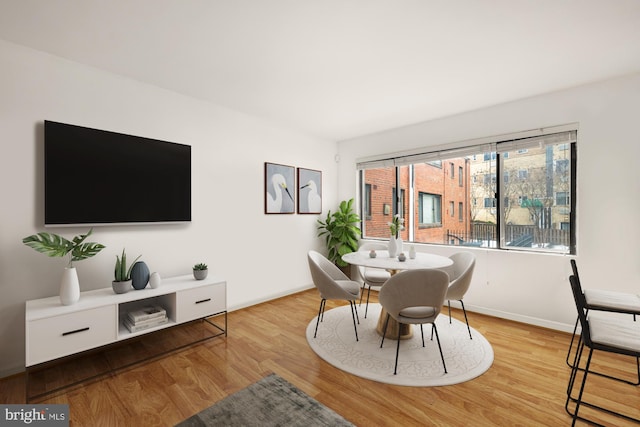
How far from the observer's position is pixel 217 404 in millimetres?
1926

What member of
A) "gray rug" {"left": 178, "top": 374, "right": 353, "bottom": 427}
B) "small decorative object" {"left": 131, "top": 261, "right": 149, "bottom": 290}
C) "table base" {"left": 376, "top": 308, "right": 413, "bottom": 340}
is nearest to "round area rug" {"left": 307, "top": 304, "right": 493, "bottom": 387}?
"table base" {"left": 376, "top": 308, "right": 413, "bottom": 340}

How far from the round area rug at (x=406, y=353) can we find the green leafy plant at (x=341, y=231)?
1616mm

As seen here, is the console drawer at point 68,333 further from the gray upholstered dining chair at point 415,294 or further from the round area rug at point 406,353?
the gray upholstered dining chair at point 415,294

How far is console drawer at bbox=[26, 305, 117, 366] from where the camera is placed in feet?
6.37

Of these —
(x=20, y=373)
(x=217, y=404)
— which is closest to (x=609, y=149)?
(x=217, y=404)

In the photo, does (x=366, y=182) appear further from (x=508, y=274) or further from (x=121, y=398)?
(x=121, y=398)

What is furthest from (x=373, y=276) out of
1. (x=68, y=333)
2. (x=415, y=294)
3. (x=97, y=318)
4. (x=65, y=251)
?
(x=65, y=251)

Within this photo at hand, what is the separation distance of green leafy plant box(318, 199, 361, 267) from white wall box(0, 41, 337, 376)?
26cm

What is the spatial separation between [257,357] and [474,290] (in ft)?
9.50

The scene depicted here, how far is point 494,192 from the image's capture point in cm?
368

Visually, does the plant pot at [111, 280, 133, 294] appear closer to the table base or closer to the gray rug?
the gray rug

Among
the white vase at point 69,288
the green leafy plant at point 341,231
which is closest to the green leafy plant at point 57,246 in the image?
the white vase at point 69,288

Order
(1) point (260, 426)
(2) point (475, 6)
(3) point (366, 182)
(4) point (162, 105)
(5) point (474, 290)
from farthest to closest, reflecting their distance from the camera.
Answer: (3) point (366, 182), (5) point (474, 290), (4) point (162, 105), (2) point (475, 6), (1) point (260, 426)

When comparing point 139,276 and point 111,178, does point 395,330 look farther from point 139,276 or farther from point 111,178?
point 111,178
